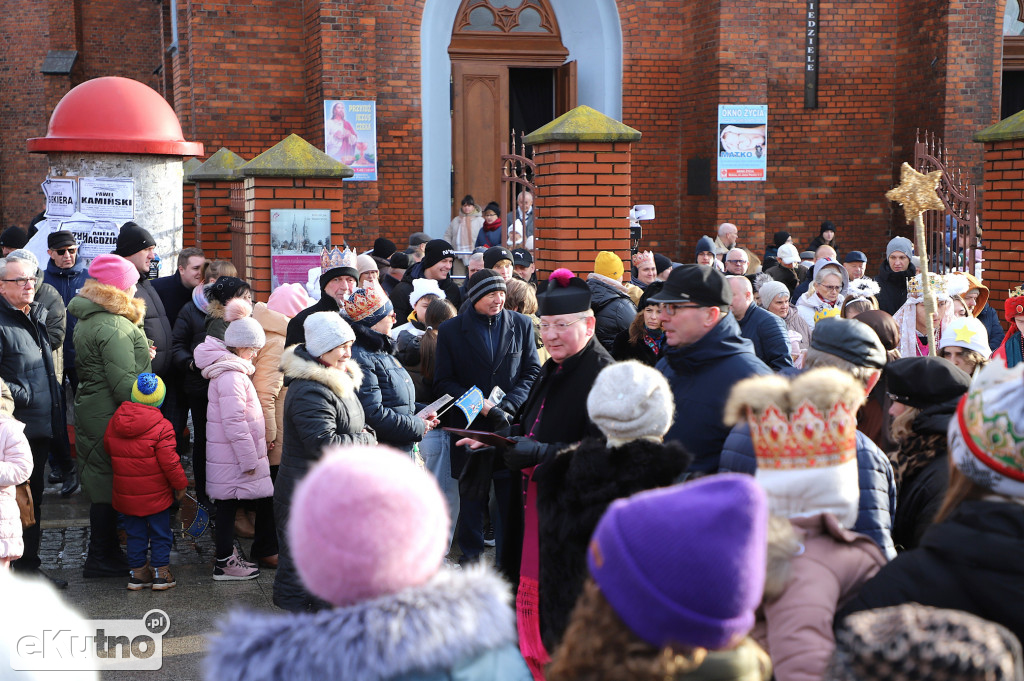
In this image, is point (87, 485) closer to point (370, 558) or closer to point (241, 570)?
point (241, 570)

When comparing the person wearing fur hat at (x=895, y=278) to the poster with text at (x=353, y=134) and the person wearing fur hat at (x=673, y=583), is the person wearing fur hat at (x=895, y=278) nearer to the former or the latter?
the poster with text at (x=353, y=134)

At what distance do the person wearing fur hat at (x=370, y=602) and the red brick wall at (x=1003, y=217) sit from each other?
27.1ft

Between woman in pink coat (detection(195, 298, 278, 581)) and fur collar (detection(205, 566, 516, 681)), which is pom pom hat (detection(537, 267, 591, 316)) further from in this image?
fur collar (detection(205, 566, 516, 681))

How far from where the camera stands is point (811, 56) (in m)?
14.8

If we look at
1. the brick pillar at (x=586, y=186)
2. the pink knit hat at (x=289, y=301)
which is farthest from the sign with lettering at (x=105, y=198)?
the brick pillar at (x=586, y=186)

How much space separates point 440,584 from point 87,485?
15.3 feet

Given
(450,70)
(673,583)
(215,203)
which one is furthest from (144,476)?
(450,70)

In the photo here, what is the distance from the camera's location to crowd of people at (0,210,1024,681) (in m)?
1.79

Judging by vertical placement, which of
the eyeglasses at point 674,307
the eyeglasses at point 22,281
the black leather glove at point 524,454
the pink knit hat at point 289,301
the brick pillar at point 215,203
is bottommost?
the black leather glove at point 524,454

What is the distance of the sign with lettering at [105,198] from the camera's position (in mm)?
8766

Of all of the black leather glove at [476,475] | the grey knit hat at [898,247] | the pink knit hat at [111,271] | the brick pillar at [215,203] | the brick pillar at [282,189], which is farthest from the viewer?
the brick pillar at [215,203]

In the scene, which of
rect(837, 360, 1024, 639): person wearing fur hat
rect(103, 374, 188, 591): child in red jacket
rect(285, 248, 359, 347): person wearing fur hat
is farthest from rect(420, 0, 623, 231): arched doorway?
rect(837, 360, 1024, 639): person wearing fur hat

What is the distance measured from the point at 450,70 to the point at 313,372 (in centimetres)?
994

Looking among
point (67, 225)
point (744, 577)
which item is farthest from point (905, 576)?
point (67, 225)
